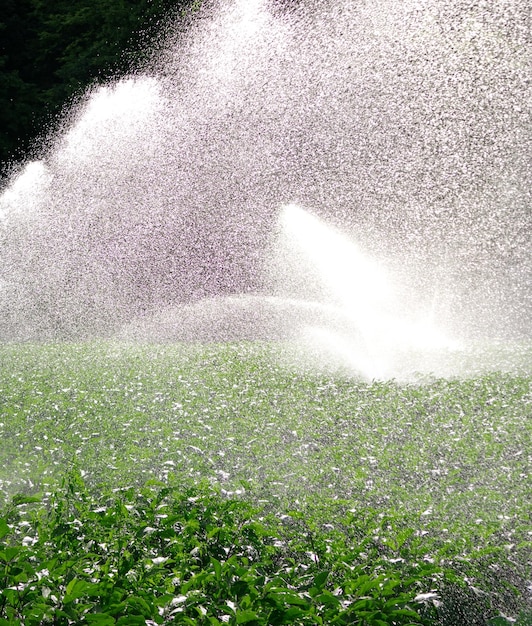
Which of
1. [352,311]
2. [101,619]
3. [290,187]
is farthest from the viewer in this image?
[290,187]

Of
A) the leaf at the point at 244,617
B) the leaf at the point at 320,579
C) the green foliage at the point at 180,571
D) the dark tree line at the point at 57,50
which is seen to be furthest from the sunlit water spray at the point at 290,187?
the leaf at the point at 244,617

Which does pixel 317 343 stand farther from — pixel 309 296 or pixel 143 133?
pixel 143 133

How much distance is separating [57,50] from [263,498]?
23988 millimetres

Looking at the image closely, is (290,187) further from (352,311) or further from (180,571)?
(180,571)

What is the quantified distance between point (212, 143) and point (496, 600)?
51.4 feet

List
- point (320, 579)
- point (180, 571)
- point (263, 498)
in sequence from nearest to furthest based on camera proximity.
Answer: point (320, 579), point (180, 571), point (263, 498)

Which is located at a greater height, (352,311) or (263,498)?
(352,311)

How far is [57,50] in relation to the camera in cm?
2561

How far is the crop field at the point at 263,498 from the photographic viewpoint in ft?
8.87

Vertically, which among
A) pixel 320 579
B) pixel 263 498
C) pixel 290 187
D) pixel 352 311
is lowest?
pixel 320 579

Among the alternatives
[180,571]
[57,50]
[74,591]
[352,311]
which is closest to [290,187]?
[352,311]

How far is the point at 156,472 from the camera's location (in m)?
5.14

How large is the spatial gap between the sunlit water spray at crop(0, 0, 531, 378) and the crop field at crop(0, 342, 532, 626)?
5.43m

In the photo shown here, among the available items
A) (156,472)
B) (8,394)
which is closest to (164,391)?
(8,394)
